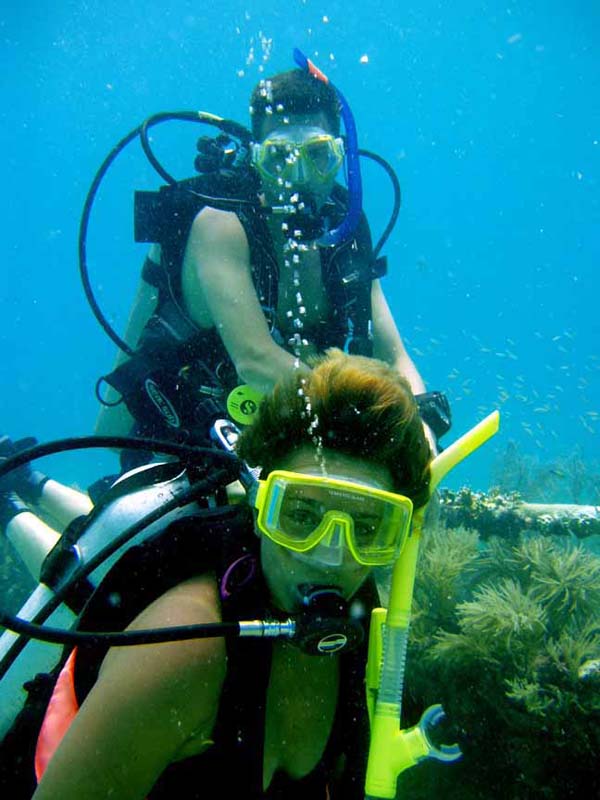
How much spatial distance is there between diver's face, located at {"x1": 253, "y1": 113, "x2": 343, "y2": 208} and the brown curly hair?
2.42 metres

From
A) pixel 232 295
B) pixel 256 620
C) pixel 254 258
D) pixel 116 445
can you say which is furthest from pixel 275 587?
pixel 254 258


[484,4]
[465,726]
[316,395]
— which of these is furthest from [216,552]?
[484,4]

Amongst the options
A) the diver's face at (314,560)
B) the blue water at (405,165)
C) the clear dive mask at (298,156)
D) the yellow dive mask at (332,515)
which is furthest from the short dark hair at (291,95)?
the blue water at (405,165)

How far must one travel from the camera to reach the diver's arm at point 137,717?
55.9 inches

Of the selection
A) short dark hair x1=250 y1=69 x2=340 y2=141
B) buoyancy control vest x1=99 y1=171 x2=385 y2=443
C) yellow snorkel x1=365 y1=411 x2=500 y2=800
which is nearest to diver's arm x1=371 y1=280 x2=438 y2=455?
buoyancy control vest x1=99 y1=171 x2=385 y2=443

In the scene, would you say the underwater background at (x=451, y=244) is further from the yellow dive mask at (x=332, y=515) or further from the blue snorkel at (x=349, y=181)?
the blue snorkel at (x=349, y=181)

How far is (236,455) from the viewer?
2.35 metres

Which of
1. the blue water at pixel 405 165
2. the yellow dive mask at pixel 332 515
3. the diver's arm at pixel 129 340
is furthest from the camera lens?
the blue water at pixel 405 165

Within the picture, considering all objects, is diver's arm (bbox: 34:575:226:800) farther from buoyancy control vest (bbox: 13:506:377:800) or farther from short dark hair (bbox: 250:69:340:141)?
short dark hair (bbox: 250:69:340:141)

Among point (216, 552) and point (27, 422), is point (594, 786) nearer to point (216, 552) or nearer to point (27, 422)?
point (216, 552)

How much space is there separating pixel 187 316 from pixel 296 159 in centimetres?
148

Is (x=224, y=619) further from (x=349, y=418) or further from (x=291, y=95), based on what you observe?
(x=291, y=95)

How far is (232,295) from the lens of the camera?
3.81 meters

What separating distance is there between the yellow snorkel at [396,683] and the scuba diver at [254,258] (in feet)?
5.62
